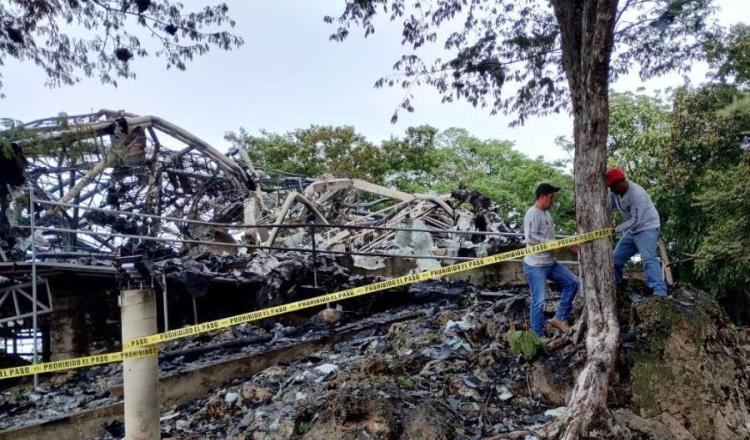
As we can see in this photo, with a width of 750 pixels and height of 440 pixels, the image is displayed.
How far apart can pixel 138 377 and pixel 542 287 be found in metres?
3.33

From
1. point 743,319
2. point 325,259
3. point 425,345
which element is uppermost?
point 325,259

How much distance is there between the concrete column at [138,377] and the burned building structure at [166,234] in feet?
0.38

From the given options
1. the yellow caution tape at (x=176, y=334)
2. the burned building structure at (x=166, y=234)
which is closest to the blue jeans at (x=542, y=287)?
the yellow caution tape at (x=176, y=334)

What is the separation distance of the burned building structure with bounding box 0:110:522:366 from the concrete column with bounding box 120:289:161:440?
0.38ft

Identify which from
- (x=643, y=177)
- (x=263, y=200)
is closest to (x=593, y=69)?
(x=263, y=200)

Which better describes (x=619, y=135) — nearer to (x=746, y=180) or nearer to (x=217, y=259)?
(x=746, y=180)

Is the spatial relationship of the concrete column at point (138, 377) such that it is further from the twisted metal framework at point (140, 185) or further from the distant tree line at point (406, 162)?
the distant tree line at point (406, 162)

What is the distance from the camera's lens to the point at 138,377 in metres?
4.19

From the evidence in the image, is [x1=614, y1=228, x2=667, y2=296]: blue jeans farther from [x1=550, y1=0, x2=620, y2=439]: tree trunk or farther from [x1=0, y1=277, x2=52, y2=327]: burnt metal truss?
[x1=0, y1=277, x2=52, y2=327]: burnt metal truss

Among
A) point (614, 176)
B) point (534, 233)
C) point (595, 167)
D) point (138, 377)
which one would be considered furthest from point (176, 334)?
point (614, 176)

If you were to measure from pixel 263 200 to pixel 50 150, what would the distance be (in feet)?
35.8

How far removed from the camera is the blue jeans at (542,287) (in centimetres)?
524

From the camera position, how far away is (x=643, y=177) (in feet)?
53.3

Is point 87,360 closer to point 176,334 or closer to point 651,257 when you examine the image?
point 176,334
